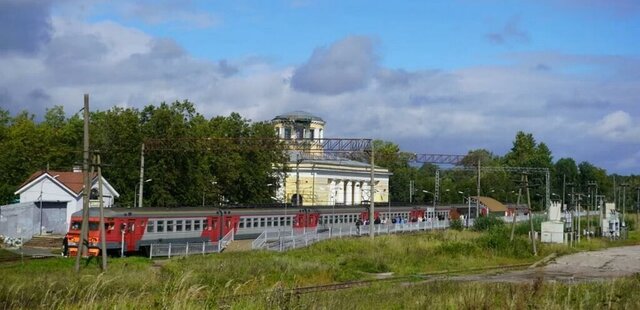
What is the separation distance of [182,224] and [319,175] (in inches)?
2112

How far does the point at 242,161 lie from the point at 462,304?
62.1 m

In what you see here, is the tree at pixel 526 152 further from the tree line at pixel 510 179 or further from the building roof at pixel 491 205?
the building roof at pixel 491 205

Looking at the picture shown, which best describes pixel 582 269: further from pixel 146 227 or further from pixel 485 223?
pixel 485 223

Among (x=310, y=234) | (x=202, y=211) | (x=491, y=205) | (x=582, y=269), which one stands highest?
(x=491, y=205)

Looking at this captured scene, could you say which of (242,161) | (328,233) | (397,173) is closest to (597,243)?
(328,233)

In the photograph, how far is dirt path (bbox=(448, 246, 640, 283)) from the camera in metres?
35.8

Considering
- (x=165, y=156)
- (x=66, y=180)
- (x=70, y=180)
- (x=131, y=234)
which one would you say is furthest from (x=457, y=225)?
(x=131, y=234)

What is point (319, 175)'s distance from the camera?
331ft

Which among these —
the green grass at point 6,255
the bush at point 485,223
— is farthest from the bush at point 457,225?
the green grass at point 6,255

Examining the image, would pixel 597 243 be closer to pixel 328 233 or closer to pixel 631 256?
pixel 631 256

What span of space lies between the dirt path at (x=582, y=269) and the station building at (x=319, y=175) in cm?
4020

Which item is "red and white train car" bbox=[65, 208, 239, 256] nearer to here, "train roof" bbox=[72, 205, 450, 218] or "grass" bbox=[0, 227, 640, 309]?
"train roof" bbox=[72, 205, 450, 218]

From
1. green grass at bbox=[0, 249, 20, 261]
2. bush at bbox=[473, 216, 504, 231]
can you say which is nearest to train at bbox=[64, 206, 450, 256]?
green grass at bbox=[0, 249, 20, 261]

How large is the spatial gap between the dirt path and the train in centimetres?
1873
